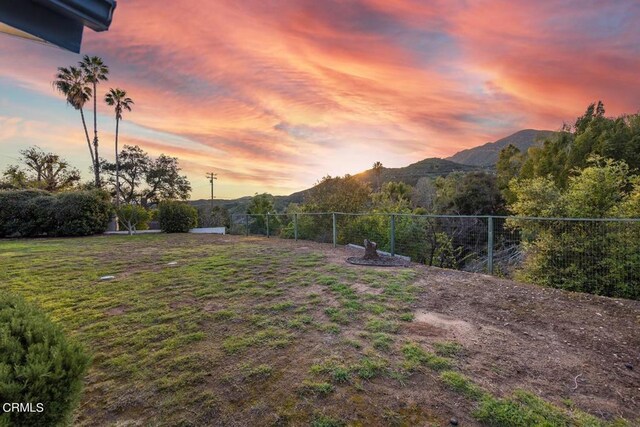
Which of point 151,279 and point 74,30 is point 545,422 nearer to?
point 74,30

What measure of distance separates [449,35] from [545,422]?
7.74m

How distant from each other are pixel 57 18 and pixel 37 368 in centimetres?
146

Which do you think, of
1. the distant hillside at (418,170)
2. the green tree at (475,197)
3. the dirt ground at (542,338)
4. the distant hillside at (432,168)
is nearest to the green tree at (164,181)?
the distant hillside at (432,168)

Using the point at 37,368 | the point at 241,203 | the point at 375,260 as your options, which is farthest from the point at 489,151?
the point at 37,368

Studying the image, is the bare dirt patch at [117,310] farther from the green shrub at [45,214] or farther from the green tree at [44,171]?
the green tree at [44,171]

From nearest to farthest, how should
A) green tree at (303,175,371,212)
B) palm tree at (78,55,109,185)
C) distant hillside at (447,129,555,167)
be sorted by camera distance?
green tree at (303,175,371,212) → palm tree at (78,55,109,185) → distant hillside at (447,129,555,167)

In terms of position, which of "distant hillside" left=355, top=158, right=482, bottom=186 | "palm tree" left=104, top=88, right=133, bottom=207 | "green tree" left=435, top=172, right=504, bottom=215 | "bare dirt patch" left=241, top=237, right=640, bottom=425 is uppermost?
"palm tree" left=104, top=88, right=133, bottom=207

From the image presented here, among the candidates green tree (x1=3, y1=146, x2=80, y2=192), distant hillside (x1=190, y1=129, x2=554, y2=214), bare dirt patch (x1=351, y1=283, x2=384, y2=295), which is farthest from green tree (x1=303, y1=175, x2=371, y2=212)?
distant hillside (x1=190, y1=129, x2=554, y2=214)

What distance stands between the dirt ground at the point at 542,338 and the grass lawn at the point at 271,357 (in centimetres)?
12

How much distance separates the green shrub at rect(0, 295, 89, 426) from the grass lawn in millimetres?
684

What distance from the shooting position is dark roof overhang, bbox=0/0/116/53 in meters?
1.22

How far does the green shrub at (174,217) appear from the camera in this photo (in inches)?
610

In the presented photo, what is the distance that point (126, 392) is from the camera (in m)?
1.89

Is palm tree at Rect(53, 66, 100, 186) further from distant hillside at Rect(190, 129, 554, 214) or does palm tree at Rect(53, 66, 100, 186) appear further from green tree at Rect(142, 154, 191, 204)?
distant hillside at Rect(190, 129, 554, 214)
